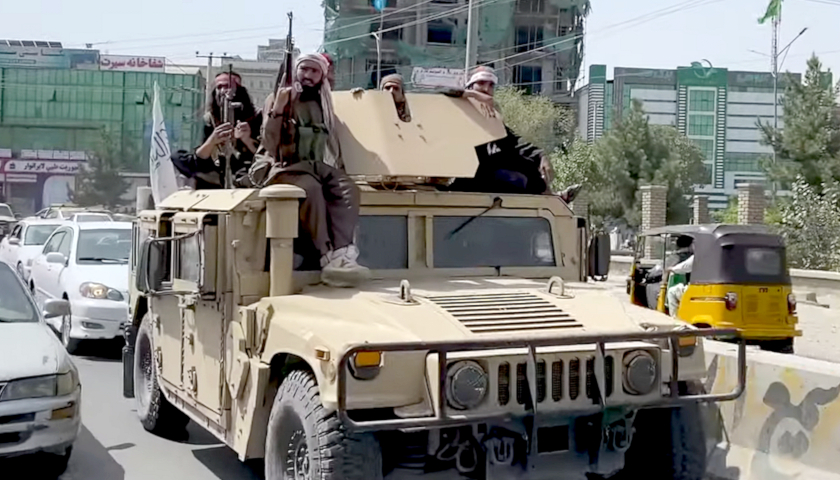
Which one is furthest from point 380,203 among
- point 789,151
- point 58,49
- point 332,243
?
point 58,49

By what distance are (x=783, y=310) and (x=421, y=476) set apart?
918 cm

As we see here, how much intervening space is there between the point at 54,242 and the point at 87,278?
8.02ft

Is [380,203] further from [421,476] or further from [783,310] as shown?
[783,310]

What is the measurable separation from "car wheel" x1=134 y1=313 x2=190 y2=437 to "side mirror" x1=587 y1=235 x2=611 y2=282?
322 centimetres

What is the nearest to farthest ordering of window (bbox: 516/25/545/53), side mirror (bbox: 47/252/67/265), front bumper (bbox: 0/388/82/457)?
front bumper (bbox: 0/388/82/457) < side mirror (bbox: 47/252/67/265) < window (bbox: 516/25/545/53)

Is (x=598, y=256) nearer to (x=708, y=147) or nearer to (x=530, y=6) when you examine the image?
(x=530, y=6)

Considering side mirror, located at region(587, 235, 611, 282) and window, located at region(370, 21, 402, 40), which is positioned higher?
window, located at region(370, 21, 402, 40)

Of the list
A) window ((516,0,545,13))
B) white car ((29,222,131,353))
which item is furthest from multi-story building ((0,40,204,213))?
white car ((29,222,131,353))

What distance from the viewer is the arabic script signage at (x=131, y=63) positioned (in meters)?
79.8

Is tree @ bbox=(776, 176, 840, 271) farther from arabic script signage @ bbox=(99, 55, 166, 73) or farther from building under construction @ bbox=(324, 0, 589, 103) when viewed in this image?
arabic script signage @ bbox=(99, 55, 166, 73)

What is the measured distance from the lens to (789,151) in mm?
28625

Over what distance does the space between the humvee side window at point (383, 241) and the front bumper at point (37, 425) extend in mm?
2045

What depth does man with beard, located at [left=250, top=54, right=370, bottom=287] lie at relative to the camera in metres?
5.80

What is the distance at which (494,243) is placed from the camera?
640 cm
